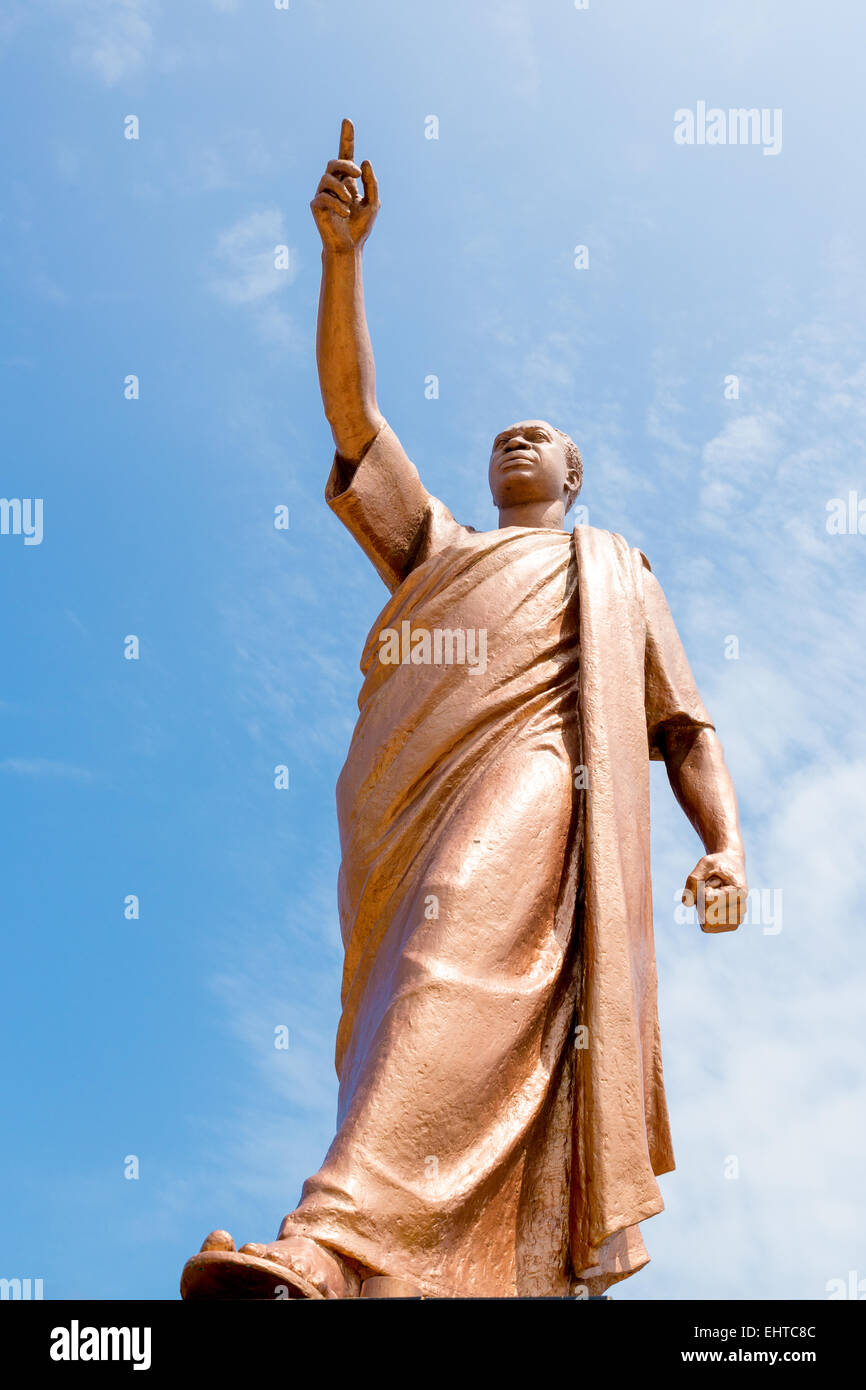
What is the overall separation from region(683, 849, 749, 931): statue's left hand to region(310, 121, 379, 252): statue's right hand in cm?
322

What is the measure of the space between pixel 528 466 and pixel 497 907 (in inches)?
111

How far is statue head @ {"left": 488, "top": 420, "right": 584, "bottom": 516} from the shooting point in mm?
9359

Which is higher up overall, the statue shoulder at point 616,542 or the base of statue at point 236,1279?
the statue shoulder at point 616,542

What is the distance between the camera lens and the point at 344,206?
8.68 metres

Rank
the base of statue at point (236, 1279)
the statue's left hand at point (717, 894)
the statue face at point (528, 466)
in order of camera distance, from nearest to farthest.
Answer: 1. the base of statue at point (236, 1279)
2. the statue's left hand at point (717, 894)
3. the statue face at point (528, 466)

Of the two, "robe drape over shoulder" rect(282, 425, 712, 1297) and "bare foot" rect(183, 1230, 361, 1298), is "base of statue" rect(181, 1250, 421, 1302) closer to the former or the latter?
"bare foot" rect(183, 1230, 361, 1298)

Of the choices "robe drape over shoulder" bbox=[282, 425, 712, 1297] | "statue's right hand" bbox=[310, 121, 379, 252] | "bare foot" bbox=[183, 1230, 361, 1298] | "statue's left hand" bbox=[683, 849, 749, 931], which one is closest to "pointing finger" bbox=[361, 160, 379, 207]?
"statue's right hand" bbox=[310, 121, 379, 252]

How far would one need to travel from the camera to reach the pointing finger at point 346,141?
29.0 ft

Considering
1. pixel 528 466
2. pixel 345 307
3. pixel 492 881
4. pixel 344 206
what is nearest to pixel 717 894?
pixel 492 881

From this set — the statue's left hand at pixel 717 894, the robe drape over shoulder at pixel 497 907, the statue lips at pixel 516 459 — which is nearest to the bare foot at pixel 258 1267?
the robe drape over shoulder at pixel 497 907

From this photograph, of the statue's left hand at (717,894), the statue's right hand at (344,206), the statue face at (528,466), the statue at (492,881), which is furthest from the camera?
the statue face at (528,466)

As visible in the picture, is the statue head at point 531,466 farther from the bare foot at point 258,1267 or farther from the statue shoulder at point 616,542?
the bare foot at point 258,1267
